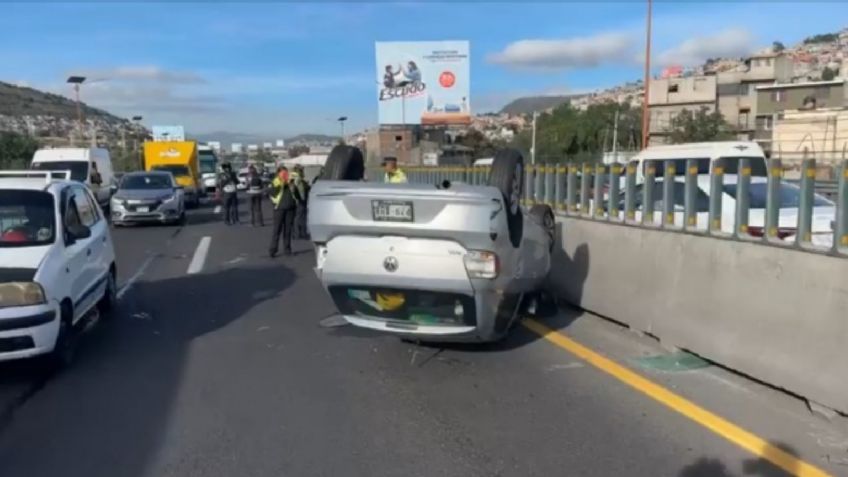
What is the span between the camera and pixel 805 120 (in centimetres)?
6231

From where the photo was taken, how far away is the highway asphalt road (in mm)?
4715

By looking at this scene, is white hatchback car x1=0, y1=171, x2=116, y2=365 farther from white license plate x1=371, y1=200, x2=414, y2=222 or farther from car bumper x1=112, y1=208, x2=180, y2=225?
car bumper x1=112, y1=208, x2=180, y2=225

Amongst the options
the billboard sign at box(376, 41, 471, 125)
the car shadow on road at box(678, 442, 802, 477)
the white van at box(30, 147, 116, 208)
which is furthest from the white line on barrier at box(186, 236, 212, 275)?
the billboard sign at box(376, 41, 471, 125)

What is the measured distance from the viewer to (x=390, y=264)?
6.23m

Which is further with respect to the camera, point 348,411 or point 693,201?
point 693,201

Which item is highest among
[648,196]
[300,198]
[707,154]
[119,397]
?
[707,154]

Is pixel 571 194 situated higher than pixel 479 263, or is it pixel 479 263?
pixel 571 194

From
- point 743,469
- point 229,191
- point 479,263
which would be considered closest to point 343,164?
point 479,263

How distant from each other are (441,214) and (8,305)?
3.43 meters

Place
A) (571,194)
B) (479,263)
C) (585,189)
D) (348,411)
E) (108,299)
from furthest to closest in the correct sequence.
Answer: (571,194) < (585,189) < (108,299) < (479,263) < (348,411)

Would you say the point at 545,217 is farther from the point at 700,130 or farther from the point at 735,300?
the point at 700,130

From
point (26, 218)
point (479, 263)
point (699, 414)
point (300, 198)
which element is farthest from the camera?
point (300, 198)

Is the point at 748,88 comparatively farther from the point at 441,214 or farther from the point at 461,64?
the point at 441,214

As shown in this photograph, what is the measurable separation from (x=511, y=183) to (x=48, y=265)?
3.87 metres
